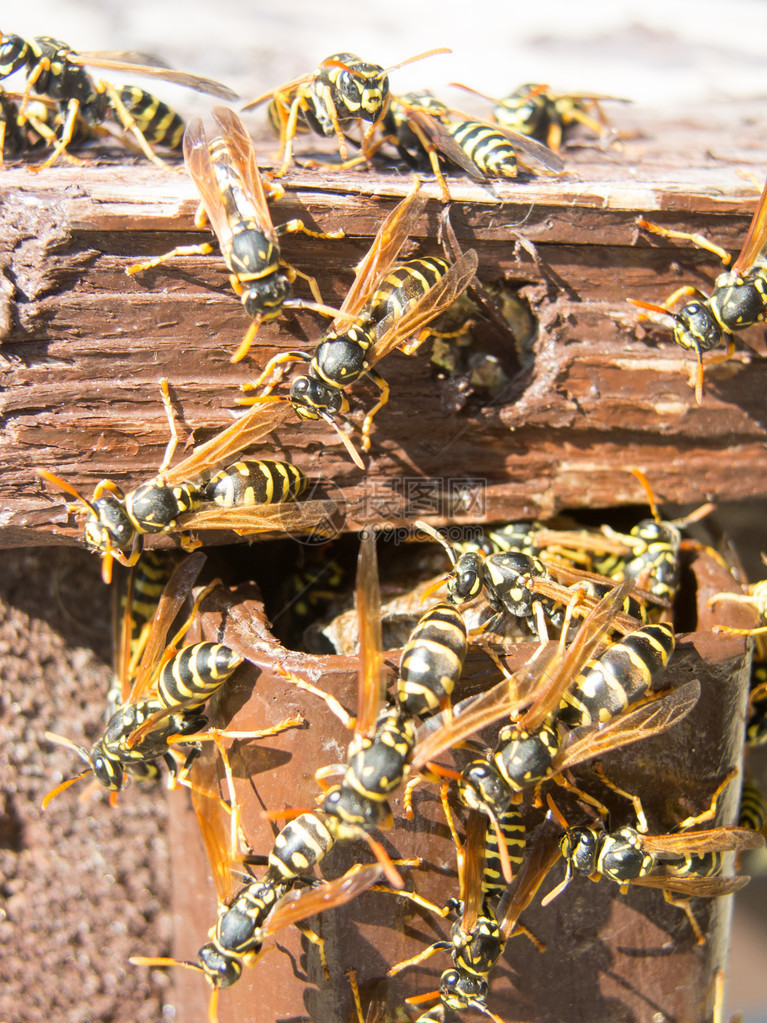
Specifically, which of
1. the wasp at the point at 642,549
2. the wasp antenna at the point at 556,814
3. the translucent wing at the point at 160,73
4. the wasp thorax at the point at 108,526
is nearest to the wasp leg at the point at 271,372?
the wasp thorax at the point at 108,526

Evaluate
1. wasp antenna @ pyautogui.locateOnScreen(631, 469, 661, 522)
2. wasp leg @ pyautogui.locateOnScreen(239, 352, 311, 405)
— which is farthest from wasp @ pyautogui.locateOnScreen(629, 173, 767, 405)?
wasp leg @ pyautogui.locateOnScreen(239, 352, 311, 405)

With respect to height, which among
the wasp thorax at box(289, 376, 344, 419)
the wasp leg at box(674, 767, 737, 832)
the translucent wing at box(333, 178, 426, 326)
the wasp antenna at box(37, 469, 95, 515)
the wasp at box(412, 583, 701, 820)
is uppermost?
the translucent wing at box(333, 178, 426, 326)

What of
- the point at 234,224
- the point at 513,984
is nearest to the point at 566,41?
the point at 234,224

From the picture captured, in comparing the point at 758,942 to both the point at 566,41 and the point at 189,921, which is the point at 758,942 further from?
the point at 566,41

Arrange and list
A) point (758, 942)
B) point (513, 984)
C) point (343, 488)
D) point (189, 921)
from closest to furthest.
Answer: point (513, 984)
point (343, 488)
point (189, 921)
point (758, 942)

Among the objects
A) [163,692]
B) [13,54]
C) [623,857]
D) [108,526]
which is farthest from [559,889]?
[13,54]

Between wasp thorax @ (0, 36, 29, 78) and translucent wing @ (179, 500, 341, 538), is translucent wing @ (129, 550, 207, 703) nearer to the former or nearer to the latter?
translucent wing @ (179, 500, 341, 538)

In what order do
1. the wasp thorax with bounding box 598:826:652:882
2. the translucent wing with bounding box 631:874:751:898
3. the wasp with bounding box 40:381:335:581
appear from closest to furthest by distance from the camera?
the wasp thorax with bounding box 598:826:652:882 → the translucent wing with bounding box 631:874:751:898 → the wasp with bounding box 40:381:335:581
